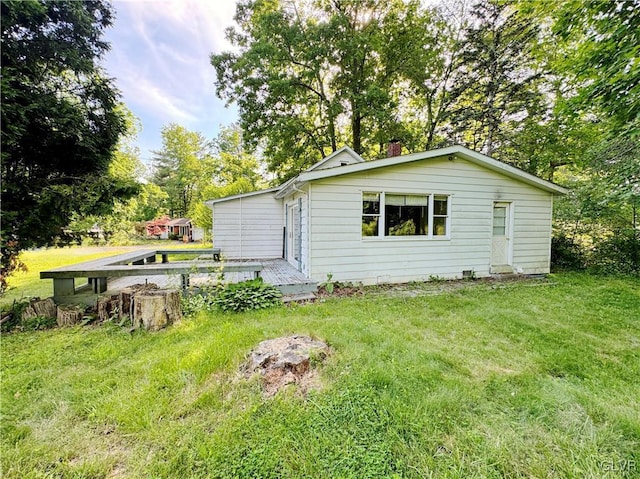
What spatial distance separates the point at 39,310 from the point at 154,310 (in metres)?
1.92

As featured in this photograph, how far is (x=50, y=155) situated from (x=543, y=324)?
27.2 ft

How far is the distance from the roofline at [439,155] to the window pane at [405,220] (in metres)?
1.14

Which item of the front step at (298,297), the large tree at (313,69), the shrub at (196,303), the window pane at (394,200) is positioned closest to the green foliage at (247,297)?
the shrub at (196,303)

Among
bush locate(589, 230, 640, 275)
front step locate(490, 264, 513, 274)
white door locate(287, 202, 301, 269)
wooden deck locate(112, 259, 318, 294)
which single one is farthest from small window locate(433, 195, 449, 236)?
bush locate(589, 230, 640, 275)

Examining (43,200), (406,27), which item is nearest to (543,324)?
(43,200)

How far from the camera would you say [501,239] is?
8.24 metres

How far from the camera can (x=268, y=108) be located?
13.8m

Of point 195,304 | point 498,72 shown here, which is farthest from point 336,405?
point 498,72

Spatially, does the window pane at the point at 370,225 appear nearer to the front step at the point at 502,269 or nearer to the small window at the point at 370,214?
the small window at the point at 370,214

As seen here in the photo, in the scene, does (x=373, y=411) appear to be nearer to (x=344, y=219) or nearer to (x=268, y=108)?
(x=344, y=219)

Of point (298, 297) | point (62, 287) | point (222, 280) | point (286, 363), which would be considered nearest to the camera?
point (286, 363)

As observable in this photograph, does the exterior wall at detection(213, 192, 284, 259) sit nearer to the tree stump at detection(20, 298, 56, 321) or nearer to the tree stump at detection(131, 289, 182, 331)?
the tree stump at detection(20, 298, 56, 321)

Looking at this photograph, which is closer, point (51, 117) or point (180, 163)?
point (51, 117)

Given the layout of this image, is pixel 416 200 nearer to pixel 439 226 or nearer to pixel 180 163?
pixel 439 226
